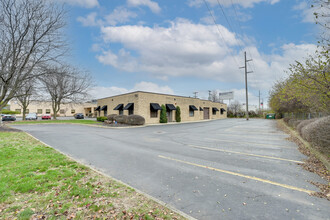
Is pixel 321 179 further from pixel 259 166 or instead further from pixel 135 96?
pixel 135 96

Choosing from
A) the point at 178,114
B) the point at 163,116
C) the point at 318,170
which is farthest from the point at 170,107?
the point at 318,170

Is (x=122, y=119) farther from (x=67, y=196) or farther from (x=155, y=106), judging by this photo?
(x=67, y=196)

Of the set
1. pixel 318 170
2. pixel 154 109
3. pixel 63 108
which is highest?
pixel 63 108

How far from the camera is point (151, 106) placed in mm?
24844

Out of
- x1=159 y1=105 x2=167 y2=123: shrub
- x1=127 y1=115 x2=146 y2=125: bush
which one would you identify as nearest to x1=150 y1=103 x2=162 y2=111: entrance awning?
x1=159 y1=105 x2=167 y2=123: shrub

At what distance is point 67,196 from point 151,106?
21.7m

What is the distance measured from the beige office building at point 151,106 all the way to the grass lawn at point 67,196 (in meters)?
19.0

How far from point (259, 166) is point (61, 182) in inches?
226

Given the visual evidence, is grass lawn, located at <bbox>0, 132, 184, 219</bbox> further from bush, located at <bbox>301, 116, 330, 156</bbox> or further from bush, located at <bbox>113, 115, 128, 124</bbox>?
bush, located at <bbox>113, 115, 128, 124</bbox>

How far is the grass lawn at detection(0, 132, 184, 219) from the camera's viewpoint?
2.74 m

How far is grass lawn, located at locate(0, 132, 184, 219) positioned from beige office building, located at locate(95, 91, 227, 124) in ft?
62.3

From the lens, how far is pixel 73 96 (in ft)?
103

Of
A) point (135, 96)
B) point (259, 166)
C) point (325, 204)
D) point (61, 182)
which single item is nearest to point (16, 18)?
point (135, 96)

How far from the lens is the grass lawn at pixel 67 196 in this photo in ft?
8.99
